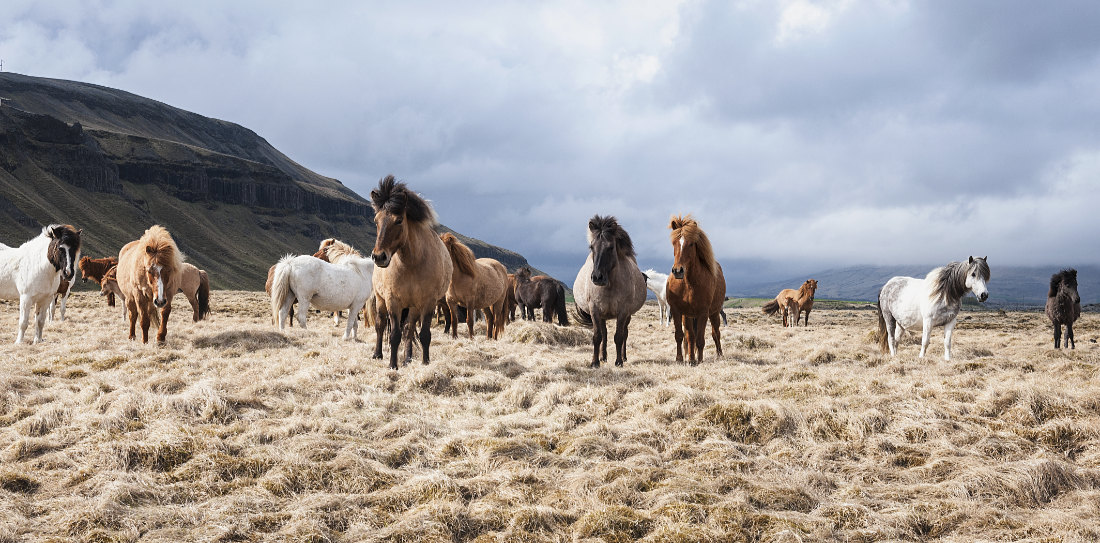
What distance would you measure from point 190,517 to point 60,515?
88 cm

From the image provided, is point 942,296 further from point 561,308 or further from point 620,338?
point 561,308

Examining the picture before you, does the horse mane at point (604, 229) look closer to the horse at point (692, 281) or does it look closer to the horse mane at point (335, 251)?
the horse at point (692, 281)

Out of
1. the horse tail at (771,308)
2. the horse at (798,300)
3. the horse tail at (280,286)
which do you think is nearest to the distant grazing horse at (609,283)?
the horse tail at (280,286)

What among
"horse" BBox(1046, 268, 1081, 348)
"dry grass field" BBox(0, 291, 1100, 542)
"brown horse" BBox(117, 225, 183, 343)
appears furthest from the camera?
"horse" BBox(1046, 268, 1081, 348)

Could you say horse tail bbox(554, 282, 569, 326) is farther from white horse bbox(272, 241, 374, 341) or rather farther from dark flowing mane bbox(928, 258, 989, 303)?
dark flowing mane bbox(928, 258, 989, 303)

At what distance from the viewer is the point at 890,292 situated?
1364 cm

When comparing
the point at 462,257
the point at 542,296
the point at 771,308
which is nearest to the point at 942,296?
the point at 462,257

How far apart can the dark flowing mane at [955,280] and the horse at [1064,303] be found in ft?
23.6

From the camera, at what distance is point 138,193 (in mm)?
143375

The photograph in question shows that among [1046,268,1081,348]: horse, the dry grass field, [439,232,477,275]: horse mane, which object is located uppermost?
[439,232,477,275]: horse mane

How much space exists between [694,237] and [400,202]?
5.24 meters

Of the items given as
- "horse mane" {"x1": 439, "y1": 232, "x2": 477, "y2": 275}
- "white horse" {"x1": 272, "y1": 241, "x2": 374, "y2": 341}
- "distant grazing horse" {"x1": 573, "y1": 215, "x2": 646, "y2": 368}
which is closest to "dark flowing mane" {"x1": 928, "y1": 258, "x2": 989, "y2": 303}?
"distant grazing horse" {"x1": 573, "y1": 215, "x2": 646, "y2": 368}

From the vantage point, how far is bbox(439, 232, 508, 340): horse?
42.1ft

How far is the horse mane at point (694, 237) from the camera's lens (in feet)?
32.9
